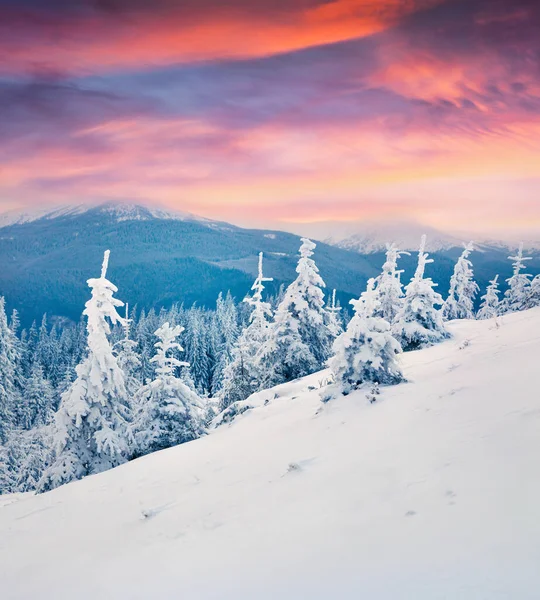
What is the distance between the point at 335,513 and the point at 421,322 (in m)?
15.8

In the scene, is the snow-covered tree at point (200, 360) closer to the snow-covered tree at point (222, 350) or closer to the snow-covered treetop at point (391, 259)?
the snow-covered tree at point (222, 350)

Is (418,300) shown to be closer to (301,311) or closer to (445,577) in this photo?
(301,311)

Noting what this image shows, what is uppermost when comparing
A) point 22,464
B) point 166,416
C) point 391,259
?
point 391,259

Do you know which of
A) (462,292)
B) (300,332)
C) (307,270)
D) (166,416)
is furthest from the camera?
(462,292)

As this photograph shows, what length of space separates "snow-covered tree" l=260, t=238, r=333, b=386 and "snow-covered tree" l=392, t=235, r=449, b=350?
5.06 meters

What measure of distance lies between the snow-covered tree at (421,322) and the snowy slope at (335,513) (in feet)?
28.6

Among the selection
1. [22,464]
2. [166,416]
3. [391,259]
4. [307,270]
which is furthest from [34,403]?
[391,259]

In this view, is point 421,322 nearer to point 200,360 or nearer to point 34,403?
point 200,360

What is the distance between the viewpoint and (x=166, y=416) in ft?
47.1

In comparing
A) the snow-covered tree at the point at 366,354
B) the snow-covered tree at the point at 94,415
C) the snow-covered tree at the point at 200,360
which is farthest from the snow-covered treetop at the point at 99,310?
the snow-covered tree at the point at 200,360

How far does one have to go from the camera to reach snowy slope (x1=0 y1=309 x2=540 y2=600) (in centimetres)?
322

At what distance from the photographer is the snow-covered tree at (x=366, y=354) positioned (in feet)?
32.2

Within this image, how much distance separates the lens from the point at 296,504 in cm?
505

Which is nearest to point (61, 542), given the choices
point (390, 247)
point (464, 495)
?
point (464, 495)
